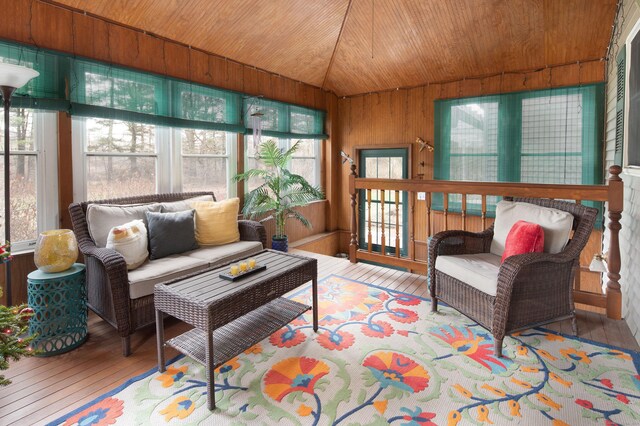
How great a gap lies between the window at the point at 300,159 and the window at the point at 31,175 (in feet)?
7.14

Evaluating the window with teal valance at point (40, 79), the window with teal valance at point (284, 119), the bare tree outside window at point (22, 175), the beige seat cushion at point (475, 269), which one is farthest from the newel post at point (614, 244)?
the bare tree outside window at point (22, 175)

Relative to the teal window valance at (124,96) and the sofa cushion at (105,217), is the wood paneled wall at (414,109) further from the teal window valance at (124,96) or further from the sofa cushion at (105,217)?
the sofa cushion at (105,217)

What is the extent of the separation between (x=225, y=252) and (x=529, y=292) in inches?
92.0

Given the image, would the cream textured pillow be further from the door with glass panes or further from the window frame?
the door with glass panes

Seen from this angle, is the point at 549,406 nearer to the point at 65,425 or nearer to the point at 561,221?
the point at 561,221

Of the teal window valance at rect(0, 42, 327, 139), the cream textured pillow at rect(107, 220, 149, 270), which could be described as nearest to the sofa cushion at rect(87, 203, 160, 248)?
the cream textured pillow at rect(107, 220, 149, 270)

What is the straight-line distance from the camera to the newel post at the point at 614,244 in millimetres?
2635

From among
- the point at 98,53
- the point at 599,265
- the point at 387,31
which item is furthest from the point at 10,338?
the point at 387,31

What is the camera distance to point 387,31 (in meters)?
4.59

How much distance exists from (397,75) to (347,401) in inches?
182

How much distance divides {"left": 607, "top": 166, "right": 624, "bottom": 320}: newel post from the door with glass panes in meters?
3.00

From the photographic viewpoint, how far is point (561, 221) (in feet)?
8.36

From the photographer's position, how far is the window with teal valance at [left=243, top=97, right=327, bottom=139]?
475 centimetres

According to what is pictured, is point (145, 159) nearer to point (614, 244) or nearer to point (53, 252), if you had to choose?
point (53, 252)
